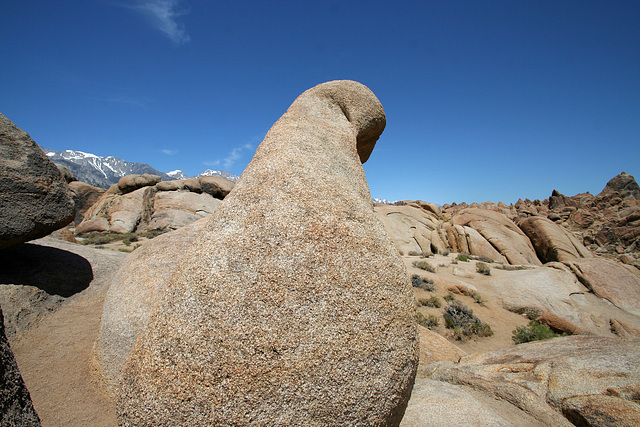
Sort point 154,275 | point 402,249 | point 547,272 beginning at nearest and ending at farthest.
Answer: point 154,275 < point 547,272 < point 402,249

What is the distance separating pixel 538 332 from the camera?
7008 millimetres

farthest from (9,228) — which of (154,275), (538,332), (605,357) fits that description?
(538,332)

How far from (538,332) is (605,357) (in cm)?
501

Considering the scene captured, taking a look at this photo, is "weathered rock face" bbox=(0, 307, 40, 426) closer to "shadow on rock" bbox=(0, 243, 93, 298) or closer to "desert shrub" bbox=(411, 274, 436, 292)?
"shadow on rock" bbox=(0, 243, 93, 298)

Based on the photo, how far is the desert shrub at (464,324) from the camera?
7164 mm

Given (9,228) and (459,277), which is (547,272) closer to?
(459,277)

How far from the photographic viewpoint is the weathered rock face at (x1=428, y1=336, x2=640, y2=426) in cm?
227

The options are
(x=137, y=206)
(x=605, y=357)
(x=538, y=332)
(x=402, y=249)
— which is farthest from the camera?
(x=137, y=206)

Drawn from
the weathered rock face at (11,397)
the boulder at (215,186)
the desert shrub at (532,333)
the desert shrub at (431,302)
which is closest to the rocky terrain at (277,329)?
the weathered rock face at (11,397)

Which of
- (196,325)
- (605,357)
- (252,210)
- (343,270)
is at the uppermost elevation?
(252,210)

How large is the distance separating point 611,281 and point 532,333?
516 centimetres

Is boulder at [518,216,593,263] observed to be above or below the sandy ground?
above

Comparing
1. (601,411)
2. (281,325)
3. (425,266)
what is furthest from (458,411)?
(425,266)

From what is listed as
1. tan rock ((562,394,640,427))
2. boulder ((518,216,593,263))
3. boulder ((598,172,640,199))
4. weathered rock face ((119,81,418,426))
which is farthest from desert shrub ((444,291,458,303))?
boulder ((598,172,640,199))
